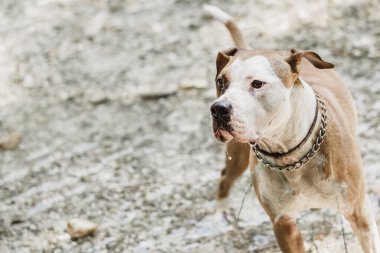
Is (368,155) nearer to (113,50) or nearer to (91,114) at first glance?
(91,114)

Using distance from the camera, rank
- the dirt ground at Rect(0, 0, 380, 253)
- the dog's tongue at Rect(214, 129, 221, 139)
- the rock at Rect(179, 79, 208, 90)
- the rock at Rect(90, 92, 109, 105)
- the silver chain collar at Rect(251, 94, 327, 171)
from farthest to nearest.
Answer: the rock at Rect(90, 92, 109, 105)
the rock at Rect(179, 79, 208, 90)
the dirt ground at Rect(0, 0, 380, 253)
the silver chain collar at Rect(251, 94, 327, 171)
the dog's tongue at Rect(214, 129, 221, 139)

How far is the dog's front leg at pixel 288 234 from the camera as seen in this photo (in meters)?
3.05

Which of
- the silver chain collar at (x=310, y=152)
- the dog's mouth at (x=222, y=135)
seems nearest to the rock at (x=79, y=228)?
the silver chain collar at (x=310, y=152)

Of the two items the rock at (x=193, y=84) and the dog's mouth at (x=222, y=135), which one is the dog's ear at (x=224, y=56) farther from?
the rock at (x=193, y=84)

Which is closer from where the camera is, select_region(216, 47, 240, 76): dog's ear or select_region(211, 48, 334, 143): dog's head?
select_region(211, 48, 334, 143): dog's head

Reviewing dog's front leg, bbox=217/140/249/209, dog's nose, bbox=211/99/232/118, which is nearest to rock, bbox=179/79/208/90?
dog's front leg, bbox=217/140/249/209

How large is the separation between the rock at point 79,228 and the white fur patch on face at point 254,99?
2011 mm

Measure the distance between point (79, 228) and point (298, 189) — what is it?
187cm

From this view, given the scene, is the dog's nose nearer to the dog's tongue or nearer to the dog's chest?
the dog's tongue

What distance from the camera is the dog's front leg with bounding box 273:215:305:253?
305cm

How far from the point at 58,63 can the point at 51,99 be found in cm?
78

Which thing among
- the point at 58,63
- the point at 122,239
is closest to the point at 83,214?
the point at 122,239

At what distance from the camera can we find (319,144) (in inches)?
111

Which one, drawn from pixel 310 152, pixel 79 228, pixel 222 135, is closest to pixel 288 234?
pixel 310 152
